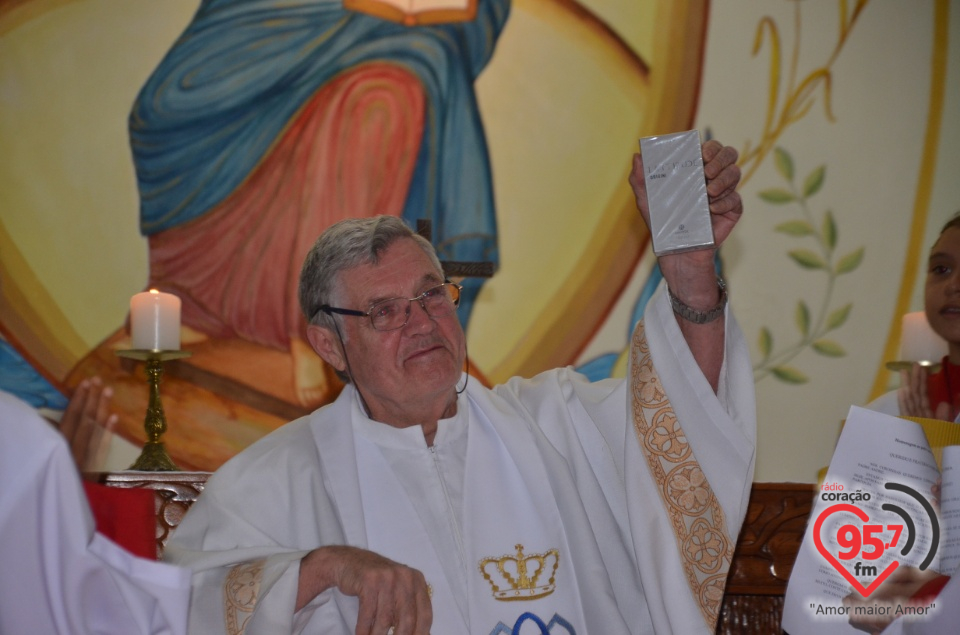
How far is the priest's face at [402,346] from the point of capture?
3.01m

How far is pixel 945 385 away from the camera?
3885mm

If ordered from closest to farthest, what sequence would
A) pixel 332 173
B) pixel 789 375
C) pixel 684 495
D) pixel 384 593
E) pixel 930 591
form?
pixel 930 591 < pixel 384 593 < pixel 684 495 < pixel 332 173 < pixel 789 375

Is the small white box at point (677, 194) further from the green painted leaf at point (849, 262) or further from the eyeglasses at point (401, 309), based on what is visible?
the green painted leaf at point (849, 262)

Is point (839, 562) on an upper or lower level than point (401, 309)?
lower

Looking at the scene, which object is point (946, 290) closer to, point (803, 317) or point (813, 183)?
point (803, 317)

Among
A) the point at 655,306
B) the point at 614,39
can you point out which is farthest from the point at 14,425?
the point at 614,39

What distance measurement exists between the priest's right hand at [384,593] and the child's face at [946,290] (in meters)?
2.42

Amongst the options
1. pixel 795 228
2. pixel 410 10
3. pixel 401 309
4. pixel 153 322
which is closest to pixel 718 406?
pixel 401 309

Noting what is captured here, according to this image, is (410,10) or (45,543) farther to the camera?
(410,10)

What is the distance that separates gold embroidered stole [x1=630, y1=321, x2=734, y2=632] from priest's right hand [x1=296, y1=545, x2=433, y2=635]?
74 centimetres

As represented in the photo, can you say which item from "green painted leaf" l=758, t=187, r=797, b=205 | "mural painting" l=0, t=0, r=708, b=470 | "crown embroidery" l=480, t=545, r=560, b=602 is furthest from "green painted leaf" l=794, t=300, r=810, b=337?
"crown embroidery" l=480, t=545, r=560, b=602

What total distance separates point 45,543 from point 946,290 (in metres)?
3.35

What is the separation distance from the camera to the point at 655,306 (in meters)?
2.89

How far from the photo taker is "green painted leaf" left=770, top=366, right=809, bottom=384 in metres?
5.46
